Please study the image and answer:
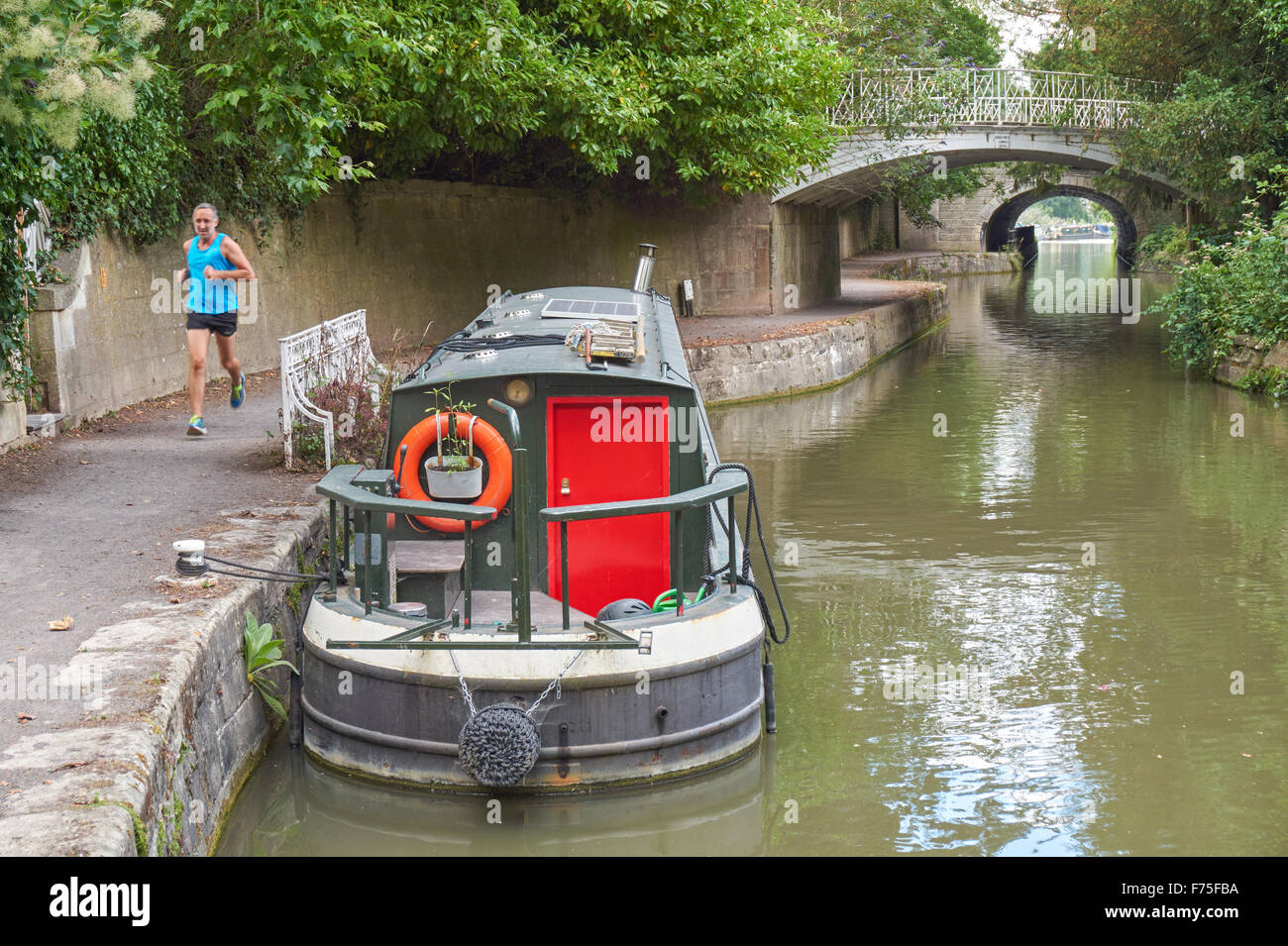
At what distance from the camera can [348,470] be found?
6.92 m

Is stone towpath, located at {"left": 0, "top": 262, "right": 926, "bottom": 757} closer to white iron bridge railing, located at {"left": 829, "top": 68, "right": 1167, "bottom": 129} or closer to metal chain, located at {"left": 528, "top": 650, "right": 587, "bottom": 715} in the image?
metal chain, located at {"left": 528, "top": 650, "right": 587, "bottom": 715}

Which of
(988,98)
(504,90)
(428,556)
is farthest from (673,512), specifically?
(988,98)

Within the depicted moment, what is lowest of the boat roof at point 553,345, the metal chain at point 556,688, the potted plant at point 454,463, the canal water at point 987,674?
the canal water at point 987,674

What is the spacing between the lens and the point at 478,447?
7039 millimetres

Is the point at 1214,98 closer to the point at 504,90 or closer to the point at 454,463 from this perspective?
the point at 504,90

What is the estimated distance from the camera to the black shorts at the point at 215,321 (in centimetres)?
1022

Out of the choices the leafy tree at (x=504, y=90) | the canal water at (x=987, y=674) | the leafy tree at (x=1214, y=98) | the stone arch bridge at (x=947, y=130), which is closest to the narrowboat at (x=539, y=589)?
the canal water at (x=987, y=674)

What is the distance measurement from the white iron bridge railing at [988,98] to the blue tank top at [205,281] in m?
18.1

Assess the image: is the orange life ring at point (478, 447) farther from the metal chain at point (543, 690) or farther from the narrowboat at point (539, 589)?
the metal chain at point (543, 690)

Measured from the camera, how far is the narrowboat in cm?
595

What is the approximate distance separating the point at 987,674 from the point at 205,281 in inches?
245

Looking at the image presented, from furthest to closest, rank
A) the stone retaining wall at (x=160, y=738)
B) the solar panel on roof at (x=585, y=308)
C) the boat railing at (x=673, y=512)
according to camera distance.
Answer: the solar panel on roof at (x=585, y=308)
the boat railing at (x=673, y=512)
the stone retaining wall at (x=160, y=738)

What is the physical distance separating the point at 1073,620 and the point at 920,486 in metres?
4.51

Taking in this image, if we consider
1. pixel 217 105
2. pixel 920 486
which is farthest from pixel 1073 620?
pixel 217 105
